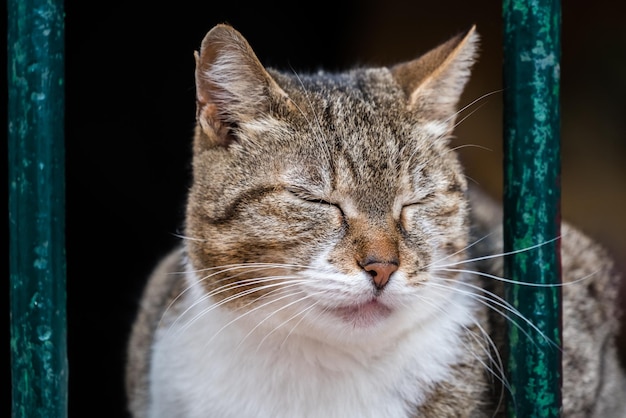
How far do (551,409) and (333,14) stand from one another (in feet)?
12.4

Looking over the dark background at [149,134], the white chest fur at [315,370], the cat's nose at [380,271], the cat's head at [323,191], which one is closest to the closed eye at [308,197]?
the cat's head at [323,191]

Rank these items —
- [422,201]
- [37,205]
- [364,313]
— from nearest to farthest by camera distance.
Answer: [37,205], [364,313], [422,201]

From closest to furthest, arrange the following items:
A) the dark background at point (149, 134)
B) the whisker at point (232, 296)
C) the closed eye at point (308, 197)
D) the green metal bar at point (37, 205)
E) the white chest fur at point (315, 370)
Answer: the green metal bar at point (37, 205)
the whisker at point (232, 296)
the closed eye at point (308, 197)
the white chest fur at point (315, 370)
the dark background at point (149, 134)

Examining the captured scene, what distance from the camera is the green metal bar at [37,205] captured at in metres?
2.01

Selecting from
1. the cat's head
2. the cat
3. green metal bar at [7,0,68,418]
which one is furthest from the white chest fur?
green metal bar at [7,0,68,418]

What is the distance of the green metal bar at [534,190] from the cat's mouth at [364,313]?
341 mm

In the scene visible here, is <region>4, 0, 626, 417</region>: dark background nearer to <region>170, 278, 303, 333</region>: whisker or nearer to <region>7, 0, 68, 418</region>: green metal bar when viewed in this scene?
<region>170, 278, 303, 333</region>: whisker

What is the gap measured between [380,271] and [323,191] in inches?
10.8

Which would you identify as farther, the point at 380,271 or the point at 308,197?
the point at 308,197

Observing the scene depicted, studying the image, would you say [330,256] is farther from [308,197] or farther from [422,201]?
[422,201]

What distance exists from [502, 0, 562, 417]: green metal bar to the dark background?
242cm

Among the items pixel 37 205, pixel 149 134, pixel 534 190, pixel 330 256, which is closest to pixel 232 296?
pixel 330 256

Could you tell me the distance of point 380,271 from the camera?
82.6 inches

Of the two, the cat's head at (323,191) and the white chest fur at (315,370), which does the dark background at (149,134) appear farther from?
the cat's head at (323,191)
